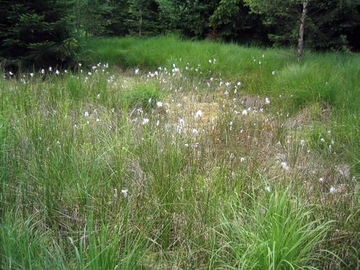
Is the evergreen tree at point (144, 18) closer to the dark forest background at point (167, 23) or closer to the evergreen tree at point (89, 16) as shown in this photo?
the dark forest background at point (167, 23)

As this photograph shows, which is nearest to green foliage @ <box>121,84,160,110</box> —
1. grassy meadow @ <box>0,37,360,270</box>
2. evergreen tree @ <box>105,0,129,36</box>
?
grassy meadow @ <box>0,37,360,270</box>

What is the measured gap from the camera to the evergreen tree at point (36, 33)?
24.1 ft

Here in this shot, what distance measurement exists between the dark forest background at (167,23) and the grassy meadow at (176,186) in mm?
2517

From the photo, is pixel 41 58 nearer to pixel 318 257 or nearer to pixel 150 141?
Result: pixel 150 141

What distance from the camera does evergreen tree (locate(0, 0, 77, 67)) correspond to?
736cm

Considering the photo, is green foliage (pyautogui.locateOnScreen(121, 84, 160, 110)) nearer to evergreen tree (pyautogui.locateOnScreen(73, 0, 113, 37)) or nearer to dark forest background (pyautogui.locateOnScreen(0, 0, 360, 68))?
dark forest background (pyautogui.locateOnScreen(0, 0, 360, 68))

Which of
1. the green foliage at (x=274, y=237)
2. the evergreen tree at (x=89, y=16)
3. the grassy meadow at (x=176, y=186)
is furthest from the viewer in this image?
the evergreen tree at (x=89, y=16)

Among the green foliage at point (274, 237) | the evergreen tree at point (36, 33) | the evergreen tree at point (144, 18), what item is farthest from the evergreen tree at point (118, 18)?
the green foliage at point (274, 237)

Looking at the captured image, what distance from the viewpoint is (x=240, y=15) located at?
10.7 m

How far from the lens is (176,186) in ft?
9.54

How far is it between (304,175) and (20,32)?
237 inches

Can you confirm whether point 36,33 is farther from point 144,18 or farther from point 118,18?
point 118,18

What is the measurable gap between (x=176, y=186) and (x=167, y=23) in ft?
31.5

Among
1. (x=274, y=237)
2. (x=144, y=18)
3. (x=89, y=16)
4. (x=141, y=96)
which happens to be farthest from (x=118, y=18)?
(x=274, y=237)
